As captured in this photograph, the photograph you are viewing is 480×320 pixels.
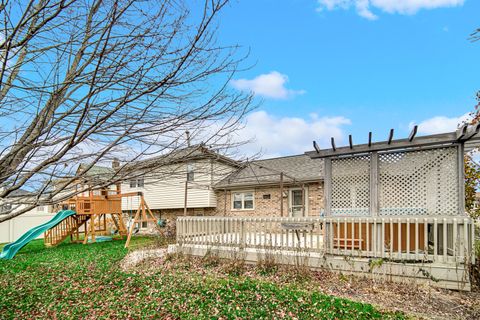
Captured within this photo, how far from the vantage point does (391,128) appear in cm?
656

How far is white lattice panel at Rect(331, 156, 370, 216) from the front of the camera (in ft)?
24.1

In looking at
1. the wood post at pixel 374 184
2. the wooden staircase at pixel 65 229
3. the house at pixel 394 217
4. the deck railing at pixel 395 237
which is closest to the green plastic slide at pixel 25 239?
the wooden staircase at pixel 65 229

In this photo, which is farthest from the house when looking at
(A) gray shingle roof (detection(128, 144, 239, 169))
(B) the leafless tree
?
(B) the leafless tree

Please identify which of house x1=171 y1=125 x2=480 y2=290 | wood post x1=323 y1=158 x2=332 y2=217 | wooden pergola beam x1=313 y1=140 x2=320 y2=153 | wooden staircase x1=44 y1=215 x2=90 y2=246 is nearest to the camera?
house x1=171 y1=125 x2=480 y2=290

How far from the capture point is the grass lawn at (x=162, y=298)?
4.85m

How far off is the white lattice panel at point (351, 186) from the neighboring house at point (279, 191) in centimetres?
623

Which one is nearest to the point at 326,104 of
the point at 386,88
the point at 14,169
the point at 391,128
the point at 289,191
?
the point at 386,88

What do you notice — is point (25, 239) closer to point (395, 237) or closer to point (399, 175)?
point (395, 237)

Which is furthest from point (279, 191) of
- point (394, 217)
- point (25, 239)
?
point (25, 239)

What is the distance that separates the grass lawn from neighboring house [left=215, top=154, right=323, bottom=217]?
25.7 feet

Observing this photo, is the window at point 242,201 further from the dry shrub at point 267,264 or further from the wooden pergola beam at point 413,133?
the wooden pergola beam at point 413,133

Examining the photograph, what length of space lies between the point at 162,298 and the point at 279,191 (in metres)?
10.9

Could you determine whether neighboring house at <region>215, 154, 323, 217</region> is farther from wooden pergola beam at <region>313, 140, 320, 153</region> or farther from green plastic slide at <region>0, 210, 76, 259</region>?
green plastic slide at <region>0, 210, 76, 259</region>

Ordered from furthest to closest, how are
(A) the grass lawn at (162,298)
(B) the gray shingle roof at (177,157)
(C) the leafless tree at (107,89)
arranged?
(A) the grass lawn at (162,298), (B) the gray shingle roof at (177,157), (C) the leafless tree at (107,89)
